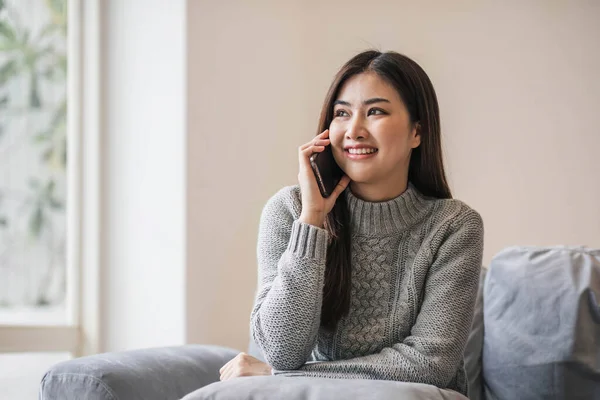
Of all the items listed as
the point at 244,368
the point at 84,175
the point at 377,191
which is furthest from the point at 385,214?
the point at 84,175

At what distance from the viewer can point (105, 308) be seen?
9.63 feet

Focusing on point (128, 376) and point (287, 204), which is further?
point (287, 204)

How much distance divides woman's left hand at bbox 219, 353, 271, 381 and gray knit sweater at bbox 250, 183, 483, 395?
0.9 inches

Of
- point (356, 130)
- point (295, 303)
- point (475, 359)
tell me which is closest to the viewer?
point (295, 303)

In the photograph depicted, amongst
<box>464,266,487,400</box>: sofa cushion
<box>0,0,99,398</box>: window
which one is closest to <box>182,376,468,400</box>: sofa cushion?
<box>464,266,487,400</box>: sofa cushion

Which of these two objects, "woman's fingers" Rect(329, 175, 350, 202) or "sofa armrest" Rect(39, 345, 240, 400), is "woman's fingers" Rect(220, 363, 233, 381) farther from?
"woman's fingers" Rect(329, 175, 350, 202)

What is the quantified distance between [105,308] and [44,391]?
45.0 inches

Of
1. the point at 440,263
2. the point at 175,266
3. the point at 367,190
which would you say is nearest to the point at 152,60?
the point at 175,266

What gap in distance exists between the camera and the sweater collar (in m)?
1.87

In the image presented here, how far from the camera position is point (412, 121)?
188 centimetres

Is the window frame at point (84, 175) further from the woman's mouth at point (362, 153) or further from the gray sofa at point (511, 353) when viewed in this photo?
the woman's mouth at point (362, 153)

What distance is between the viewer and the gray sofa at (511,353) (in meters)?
1.79

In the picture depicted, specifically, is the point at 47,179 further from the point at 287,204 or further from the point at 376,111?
the point at 376,111

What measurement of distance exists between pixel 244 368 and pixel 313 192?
0.40 meters
